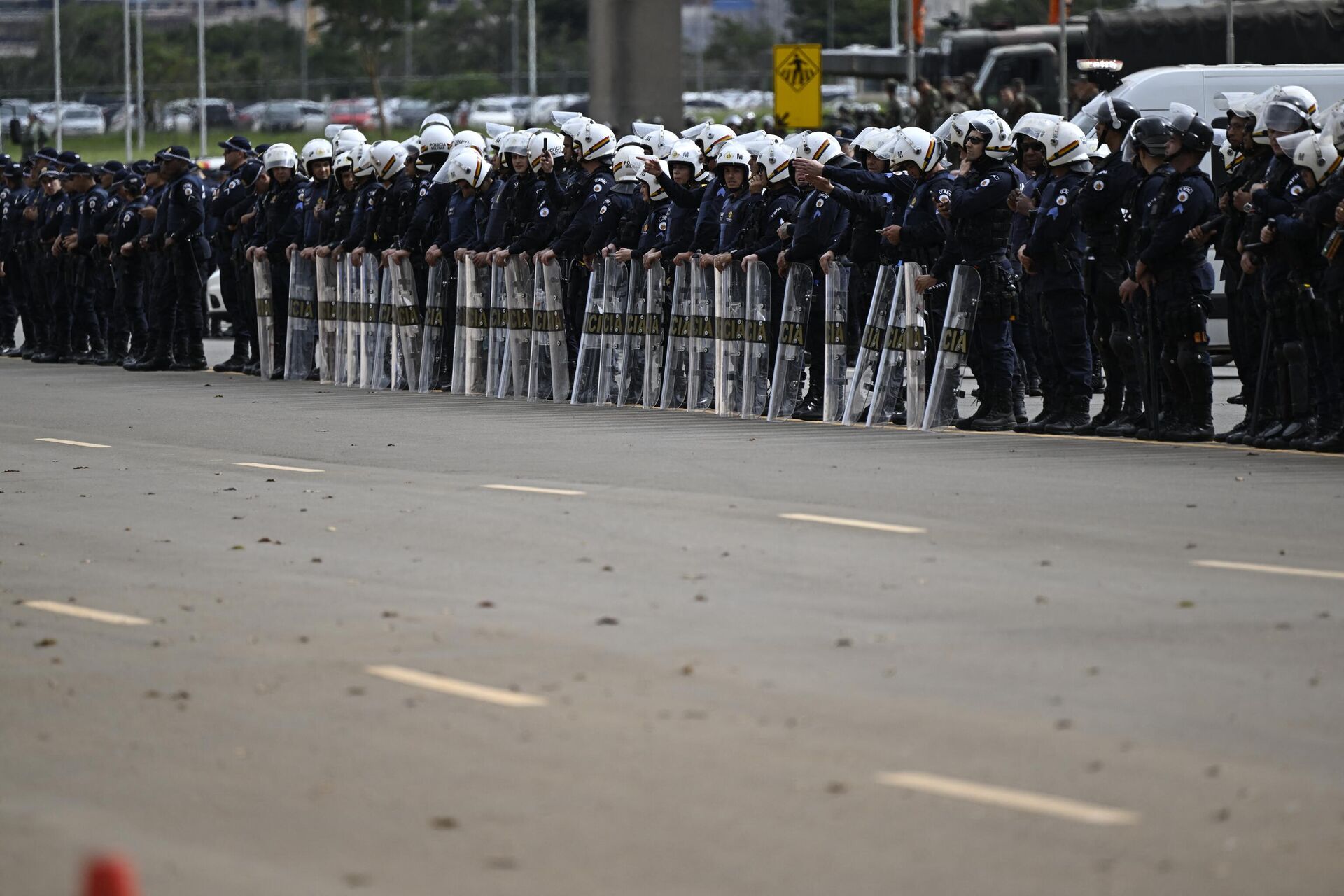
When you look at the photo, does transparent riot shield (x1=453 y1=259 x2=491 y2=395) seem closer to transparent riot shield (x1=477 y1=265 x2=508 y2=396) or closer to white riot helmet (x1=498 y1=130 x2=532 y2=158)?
transparent riot shield (x1=477 y1=265 x2=508 y2=396)

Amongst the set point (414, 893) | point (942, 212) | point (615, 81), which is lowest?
point (414, 893)

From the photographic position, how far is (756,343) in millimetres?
19219

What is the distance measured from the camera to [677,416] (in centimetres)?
1922

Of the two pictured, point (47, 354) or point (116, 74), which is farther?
point (116, 74)

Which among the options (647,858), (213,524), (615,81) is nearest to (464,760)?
(647,858)

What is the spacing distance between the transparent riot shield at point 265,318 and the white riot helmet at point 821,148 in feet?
25.5

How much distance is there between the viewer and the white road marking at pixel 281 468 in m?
15.0

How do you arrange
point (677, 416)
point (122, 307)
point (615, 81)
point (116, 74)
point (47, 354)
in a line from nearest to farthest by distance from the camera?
point (677, 416) < point (122, 307) < point (47, 354) < point (615, 81) < point (116, 74)

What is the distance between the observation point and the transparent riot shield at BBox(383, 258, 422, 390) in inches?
903

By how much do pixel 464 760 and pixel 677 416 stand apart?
12375mm

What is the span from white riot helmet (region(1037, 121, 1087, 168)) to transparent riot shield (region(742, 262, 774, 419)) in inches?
111

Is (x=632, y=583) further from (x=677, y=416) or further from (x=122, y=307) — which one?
(x=122, y=307)

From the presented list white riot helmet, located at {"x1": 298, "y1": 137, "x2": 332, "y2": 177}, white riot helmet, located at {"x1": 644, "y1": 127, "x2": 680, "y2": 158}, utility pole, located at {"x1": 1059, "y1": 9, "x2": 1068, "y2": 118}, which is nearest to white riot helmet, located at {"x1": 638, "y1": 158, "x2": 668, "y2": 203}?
white riot helmet, located at {"x1": 644, "y1": 127, "x2": 680, "y2": 158}

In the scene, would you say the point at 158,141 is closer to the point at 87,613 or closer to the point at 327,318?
the point at 327,318
